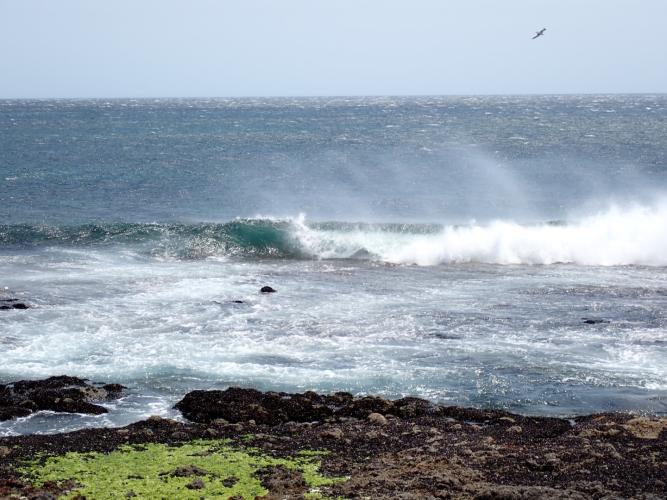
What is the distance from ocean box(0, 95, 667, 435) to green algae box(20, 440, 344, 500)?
3.26 meters

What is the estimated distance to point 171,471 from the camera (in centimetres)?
1805

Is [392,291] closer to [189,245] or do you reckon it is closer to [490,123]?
[189,245]

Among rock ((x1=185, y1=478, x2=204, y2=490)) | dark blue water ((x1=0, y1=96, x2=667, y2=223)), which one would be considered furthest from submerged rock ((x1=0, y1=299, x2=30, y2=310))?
dark blue water ((x1=0, y1=96, x2=667, y2=223))

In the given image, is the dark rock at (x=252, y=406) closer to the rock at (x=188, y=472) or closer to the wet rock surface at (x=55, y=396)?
the wet rock surface at (x=55, y=396)

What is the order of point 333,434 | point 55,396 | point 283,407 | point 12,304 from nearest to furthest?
point 333,434 < point 283,407 < point 55,396 < point 12,304

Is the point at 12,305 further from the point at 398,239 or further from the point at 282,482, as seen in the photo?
the point at 398,239

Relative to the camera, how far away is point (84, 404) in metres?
23.0

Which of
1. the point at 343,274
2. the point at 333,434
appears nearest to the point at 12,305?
the point at 343,274

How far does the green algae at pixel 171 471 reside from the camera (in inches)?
669

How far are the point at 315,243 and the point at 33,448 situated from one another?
30.8 metres

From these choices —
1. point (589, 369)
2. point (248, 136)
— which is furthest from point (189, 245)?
point (248, 136)

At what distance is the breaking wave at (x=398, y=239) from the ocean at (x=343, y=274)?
Result: 0.14 m

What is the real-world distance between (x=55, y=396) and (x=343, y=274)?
2055 centimetres

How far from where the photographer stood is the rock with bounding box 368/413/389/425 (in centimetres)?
2184
